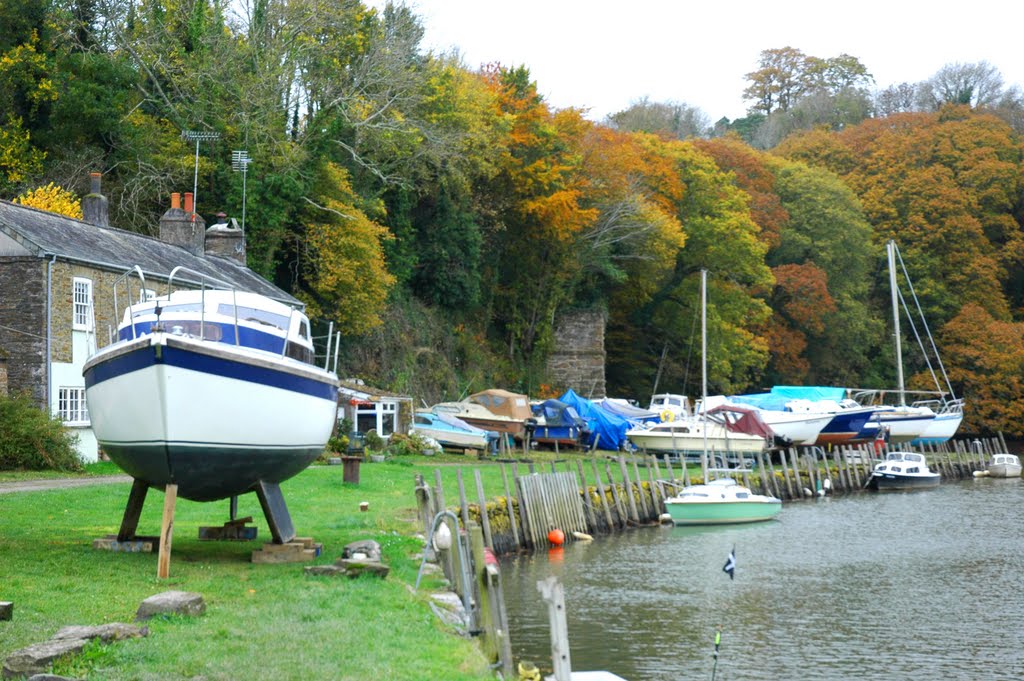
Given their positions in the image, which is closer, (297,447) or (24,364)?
(297,447)

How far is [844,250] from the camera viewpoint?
7931 centimetres

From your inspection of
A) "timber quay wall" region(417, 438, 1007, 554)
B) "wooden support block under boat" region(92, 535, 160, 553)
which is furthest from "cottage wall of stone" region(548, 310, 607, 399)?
"wooden support block under boat" region(92, 535, 160, 553)

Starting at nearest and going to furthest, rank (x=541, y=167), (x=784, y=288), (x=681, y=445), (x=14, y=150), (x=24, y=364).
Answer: (x=24, y=364), (x=14, y=150), (x=681, y=445), (x=541, y=167), (x=784, y=288)

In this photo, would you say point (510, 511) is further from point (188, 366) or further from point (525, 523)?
point (188, 366)

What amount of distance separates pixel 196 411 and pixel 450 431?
100 feet

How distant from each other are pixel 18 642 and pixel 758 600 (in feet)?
57.2

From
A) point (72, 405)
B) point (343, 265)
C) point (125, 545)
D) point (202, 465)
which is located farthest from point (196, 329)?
point (343, 265)

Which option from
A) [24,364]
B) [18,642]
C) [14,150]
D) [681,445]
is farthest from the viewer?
[681,445]

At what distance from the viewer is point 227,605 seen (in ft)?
43.5

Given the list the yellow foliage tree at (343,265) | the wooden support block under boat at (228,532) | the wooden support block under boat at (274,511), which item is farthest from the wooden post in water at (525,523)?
the yellow foliage tree at (343,265)

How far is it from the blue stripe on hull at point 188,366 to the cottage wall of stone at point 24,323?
16.4 m

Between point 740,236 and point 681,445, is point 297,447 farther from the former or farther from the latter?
point 740,236

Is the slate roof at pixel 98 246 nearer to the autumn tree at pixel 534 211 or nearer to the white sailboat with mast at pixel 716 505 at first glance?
the white sailboat with mast at pixel 716 505

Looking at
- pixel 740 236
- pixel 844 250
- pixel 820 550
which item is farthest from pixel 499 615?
pixel 844 250
